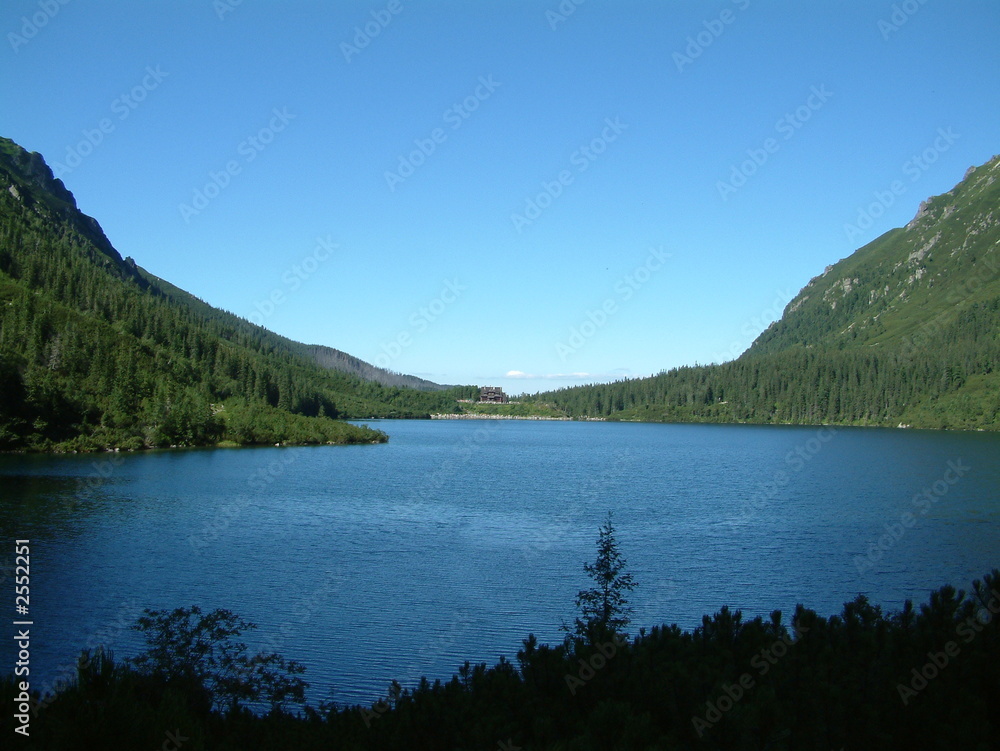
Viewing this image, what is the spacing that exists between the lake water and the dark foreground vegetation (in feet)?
42.5

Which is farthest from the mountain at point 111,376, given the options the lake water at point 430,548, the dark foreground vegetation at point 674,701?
the dark foreground vegetation at point 674,701

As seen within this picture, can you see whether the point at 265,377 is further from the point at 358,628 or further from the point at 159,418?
the point at 358,628

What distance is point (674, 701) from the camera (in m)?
9.44

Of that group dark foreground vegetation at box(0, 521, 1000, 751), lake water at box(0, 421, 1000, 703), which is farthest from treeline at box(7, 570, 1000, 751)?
lake water at box(0, 421, 1000, 703)

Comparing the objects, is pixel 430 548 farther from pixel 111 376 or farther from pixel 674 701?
pixel 111 376

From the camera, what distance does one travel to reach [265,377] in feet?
566

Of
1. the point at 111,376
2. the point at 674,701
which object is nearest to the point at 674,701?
the point at 674,701

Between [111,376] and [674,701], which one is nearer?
[674,701]

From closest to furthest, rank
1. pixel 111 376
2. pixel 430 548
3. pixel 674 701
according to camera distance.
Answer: pixel 674 701 < pixel 430 548 < pixel 111 376

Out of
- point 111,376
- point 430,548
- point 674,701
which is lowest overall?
point 430,548

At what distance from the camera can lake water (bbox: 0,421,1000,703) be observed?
91.0 feet

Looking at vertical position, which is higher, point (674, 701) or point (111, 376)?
point (111, 376)

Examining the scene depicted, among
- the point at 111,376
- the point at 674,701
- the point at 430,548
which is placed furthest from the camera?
the point at 111,376

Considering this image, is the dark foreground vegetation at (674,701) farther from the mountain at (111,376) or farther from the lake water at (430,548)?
the mountain at (111,376)
